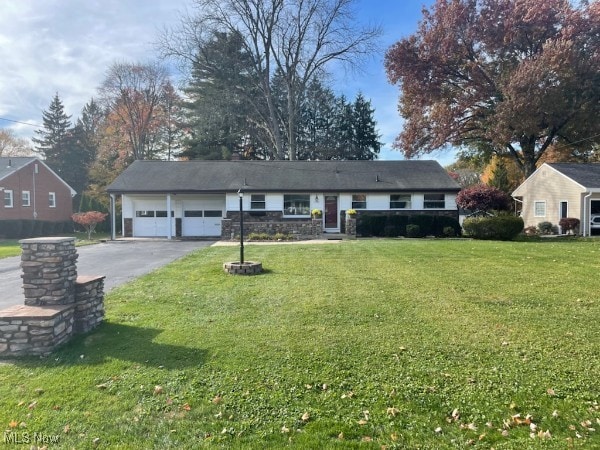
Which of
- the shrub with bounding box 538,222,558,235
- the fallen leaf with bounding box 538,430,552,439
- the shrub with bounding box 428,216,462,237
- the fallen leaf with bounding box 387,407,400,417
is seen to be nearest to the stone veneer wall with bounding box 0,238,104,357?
the fallen leaf with bounding box 387,407,400,417

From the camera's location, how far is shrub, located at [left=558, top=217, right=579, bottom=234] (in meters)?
20.4

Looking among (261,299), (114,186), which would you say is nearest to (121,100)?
(114,186)

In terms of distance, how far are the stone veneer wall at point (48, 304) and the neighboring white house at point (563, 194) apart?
23.0 m

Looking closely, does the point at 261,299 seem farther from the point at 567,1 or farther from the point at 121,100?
the point at 121,100

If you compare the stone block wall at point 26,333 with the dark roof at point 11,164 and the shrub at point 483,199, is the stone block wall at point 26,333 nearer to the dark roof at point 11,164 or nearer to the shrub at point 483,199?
the shrub at point 483,199

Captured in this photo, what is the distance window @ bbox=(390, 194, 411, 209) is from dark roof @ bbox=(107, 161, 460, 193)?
567 mm

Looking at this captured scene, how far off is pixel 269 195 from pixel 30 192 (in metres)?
18.2

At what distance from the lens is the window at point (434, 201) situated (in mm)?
22047

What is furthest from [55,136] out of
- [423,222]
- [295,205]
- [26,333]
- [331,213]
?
[26,333]

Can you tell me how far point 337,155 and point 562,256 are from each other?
2732 cm

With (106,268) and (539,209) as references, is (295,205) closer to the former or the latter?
(106,268)

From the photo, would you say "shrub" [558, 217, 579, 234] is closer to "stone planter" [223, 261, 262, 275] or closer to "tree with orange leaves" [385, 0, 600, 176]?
"tree with orange leaves" [385, 0, 600, 176]

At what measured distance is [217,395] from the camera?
3.45 metres

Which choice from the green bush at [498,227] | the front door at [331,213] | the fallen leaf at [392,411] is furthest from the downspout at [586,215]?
the fallen leaf at [392,411]
